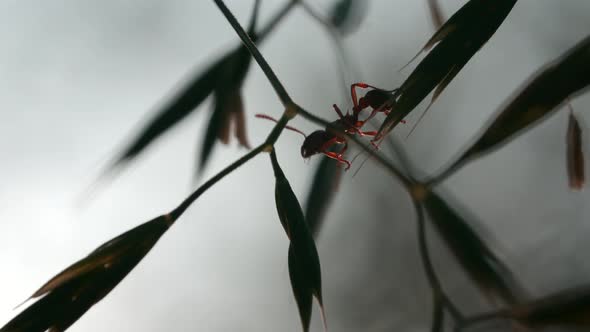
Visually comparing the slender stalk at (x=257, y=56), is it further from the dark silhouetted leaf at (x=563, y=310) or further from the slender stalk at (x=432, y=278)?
the dark silhouetted leaf at (x=563, y=310)

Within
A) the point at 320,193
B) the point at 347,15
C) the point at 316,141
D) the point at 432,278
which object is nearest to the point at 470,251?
the point at 432,278

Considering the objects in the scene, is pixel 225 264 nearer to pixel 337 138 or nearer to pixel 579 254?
pixel 579 254

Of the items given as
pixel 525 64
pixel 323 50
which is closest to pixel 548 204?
pixel 525 64

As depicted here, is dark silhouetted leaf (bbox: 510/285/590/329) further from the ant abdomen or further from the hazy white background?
the hazy white background

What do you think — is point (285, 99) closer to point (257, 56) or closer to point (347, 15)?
point (257, 56)

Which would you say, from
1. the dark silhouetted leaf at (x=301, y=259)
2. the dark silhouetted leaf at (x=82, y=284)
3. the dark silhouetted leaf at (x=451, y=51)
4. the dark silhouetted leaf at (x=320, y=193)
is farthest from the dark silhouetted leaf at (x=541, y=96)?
the dark silhouetted leaf at (x=320, y=193)

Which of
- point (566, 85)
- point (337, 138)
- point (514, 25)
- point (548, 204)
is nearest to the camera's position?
point (566, 85)

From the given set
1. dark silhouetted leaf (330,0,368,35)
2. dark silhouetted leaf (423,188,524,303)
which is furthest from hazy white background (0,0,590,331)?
dark silhouetted leaf (423,188,524,303)
